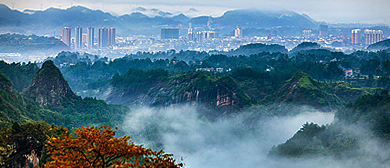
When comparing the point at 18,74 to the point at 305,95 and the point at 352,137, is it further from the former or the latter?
the point at 352,137

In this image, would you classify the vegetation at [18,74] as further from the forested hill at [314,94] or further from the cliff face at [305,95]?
the cliff face at [305,95]

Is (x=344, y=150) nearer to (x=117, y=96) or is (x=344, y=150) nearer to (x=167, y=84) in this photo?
(x=167, y=84)

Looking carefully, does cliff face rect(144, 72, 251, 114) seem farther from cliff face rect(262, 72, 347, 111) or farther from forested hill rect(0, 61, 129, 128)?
forested hill rect(0, 61, 129, 128)

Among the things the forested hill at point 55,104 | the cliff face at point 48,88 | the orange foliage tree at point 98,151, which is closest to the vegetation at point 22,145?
the orange foliage tree at point 98,151

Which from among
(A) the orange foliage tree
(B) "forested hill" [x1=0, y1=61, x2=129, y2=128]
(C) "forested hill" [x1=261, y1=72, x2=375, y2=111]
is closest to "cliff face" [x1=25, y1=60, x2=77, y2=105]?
(B) "forested hill" [x1=0, y1=61, x2=129, y2=128]

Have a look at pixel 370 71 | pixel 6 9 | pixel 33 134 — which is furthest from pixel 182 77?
pixel 6 9

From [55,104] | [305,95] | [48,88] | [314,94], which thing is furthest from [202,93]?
[48,88]
